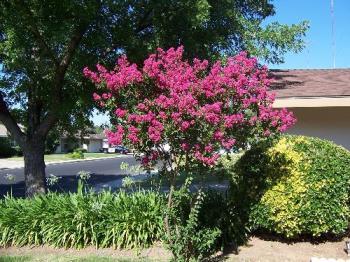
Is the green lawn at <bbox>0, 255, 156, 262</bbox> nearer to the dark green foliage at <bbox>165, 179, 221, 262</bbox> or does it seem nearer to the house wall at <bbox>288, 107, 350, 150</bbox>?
the dark green foliage at <bbox>165, 179, 221, 262</bbox>

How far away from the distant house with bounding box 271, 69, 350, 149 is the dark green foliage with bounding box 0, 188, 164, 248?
13.4 feet

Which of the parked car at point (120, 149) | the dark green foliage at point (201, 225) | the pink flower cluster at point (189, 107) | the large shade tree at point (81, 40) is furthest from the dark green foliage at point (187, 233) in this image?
the large shade tree at point (81, 40)

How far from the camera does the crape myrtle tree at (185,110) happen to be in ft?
20.1

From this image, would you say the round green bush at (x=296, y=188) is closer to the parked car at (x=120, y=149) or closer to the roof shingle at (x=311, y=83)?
the parked car at (x=120, y=149)

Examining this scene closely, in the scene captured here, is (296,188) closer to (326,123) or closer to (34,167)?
(326,123)

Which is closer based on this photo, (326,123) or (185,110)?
(185,110)

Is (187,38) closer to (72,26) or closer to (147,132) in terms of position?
(72,26)

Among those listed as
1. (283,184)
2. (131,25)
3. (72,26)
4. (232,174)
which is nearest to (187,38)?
(131,25)

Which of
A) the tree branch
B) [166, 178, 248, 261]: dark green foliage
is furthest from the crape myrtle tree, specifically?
the tree branch

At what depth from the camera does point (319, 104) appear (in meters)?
10.5

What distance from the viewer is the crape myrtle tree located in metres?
6.13

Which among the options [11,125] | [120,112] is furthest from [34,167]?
[120,112]

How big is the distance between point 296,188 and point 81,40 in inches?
220

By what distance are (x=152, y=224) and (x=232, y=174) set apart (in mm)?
1617
